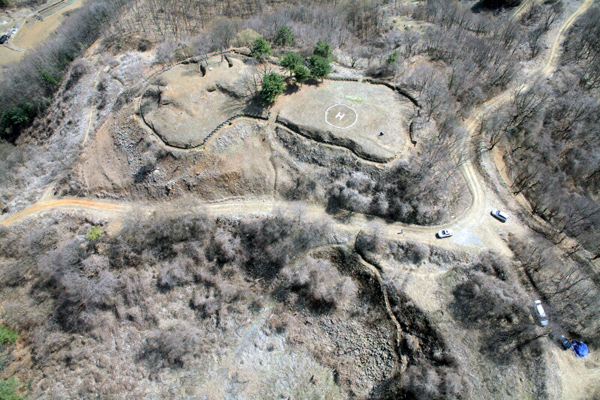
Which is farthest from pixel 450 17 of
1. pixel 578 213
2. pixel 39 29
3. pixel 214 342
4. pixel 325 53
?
pixel 39 29

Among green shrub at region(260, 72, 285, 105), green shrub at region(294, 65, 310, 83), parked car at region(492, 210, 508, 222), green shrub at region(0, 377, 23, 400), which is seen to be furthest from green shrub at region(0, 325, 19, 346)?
parked car at region(492, 210, 508, 222)

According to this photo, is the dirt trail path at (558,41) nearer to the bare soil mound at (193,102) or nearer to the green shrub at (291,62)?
the green shrub at (291,62)

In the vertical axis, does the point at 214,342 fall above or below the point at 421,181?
below

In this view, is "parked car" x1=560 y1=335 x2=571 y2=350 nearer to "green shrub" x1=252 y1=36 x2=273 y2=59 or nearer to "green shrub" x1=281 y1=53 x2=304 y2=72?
"green shrub" x1=281 y1=53 x2=304 y2=72

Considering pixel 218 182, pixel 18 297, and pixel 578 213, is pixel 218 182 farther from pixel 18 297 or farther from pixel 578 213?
pixel 578 213

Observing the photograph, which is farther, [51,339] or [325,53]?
[325,53]

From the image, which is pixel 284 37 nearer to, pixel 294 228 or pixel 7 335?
pixel 294 228

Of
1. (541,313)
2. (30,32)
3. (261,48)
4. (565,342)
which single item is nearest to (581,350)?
(565,342)
